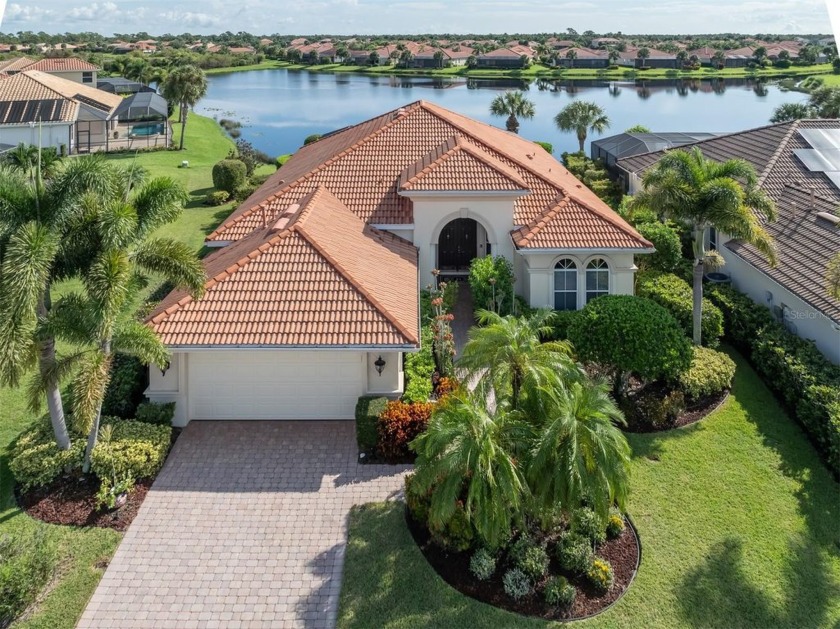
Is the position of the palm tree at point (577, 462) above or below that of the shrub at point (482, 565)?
Result: above

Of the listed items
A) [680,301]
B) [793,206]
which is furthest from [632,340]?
[793,206]

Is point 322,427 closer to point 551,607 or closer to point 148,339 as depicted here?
point 148,339

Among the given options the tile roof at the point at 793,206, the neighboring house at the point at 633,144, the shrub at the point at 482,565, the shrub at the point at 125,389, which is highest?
the neighboring house at the point at 633,144

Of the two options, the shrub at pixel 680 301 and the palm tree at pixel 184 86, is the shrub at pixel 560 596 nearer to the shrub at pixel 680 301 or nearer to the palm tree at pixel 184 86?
the shrub at pixel 680 301

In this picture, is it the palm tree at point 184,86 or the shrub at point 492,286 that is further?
the palm tree at point 184,86

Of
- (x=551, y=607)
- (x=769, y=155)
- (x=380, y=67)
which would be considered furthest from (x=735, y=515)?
(x=380, y=67)

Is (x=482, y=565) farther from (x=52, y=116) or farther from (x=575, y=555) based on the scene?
(x=52, y=116)

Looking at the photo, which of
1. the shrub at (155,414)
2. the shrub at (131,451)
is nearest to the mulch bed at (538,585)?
the shrub at (131,451)
